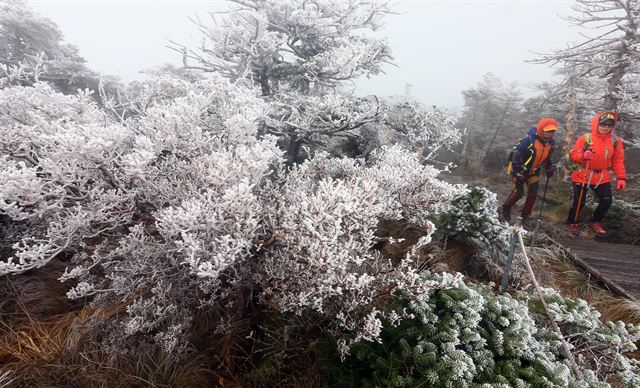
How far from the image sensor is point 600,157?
4559 mm

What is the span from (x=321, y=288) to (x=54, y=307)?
12.1 feet

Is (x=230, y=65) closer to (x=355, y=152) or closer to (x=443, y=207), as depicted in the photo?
(x=355, y=152)

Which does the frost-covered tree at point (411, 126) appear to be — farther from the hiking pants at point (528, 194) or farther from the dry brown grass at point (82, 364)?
the dry brown grass at point (82, 364)

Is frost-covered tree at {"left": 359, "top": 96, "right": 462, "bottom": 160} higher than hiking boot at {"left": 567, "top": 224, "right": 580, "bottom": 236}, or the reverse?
frost-covered tree at {"left": 359, "top": 96, "right": 462, "bottom": 160}

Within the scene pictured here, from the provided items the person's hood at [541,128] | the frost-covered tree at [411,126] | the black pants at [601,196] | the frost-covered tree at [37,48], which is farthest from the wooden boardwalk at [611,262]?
the frost-covered tree at [37,48]

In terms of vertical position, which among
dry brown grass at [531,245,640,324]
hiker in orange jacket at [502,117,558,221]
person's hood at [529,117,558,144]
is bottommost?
dry brown grass at [531,245,640,324]

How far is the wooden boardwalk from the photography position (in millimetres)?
3988

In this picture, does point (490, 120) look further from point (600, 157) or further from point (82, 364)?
point (82, 364)

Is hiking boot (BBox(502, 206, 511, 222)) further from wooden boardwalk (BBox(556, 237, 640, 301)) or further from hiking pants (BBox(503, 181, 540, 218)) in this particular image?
wooden boardwalk (BBox(556, 237, 640, 301))

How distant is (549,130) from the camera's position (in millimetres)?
4582

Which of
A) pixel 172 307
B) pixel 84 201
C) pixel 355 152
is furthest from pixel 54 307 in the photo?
pixel 355 152

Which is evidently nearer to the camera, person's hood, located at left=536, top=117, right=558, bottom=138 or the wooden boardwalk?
the wooden boardwalk

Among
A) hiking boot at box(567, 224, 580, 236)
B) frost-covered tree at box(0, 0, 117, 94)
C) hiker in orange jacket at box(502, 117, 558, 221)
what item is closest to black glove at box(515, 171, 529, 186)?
hiker in orange jacket at box(502, 117, 558, 221)

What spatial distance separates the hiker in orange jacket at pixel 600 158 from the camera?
4.45 meters
